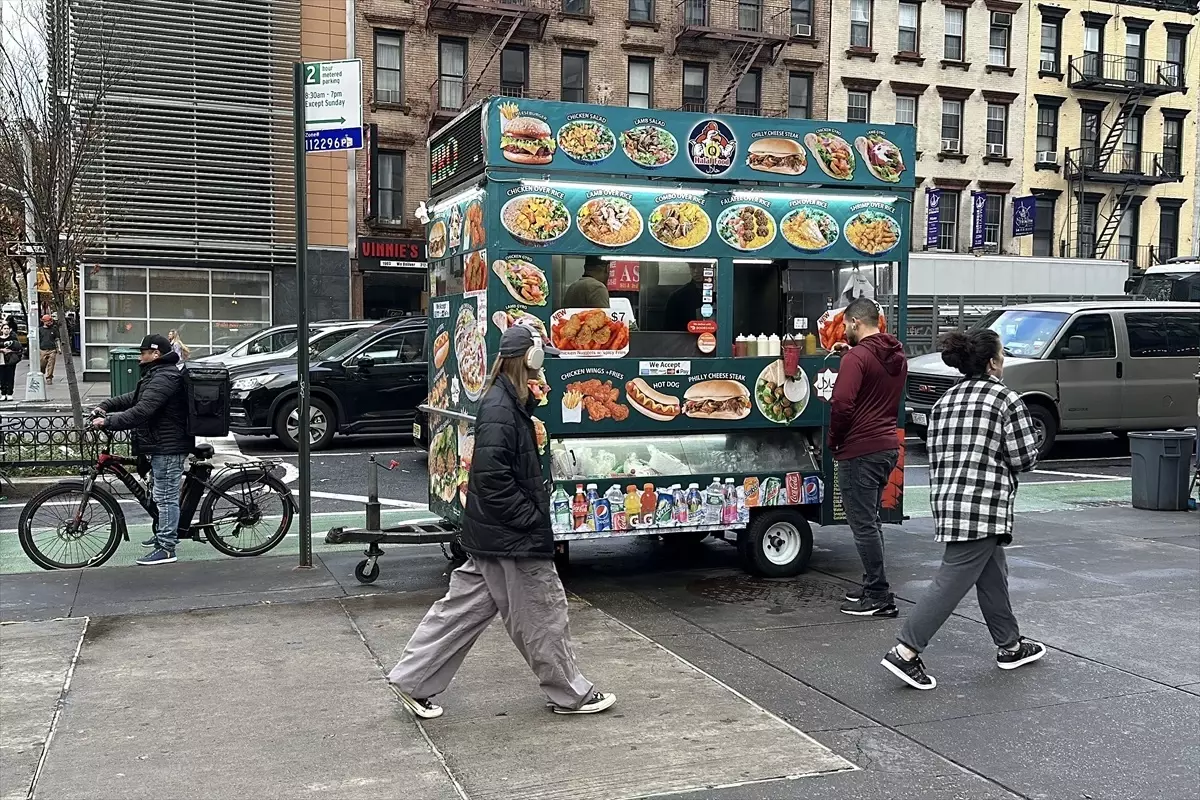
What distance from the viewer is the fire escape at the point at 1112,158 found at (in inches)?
1506

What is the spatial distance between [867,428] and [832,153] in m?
2.16

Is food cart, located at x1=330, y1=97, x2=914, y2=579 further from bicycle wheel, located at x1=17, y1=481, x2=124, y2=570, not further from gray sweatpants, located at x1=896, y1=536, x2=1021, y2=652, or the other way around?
gray sweatpants, located at x1=896, y1=536, x2=1021, y2=652

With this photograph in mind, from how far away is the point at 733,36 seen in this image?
33344mm

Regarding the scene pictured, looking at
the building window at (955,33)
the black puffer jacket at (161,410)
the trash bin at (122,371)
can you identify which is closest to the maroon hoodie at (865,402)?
the black puffer jacket at (161,410)

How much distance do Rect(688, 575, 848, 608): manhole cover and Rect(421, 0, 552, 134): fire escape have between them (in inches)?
994

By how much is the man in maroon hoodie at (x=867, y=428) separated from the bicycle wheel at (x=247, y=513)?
439 cm

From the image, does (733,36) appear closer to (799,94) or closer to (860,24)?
(799,94)

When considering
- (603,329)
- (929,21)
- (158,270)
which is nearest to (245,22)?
(158,270)

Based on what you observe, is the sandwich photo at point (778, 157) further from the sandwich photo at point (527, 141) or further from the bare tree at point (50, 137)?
the bare tree at point (50, 137)

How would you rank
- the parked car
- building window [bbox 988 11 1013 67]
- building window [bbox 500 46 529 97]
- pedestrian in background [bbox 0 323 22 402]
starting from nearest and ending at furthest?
the parked car → pedestrian in background [bbox 0 323 22 402] → building window [bbox 500 46 529 97] → building window [bbox 988 11 1013 67]

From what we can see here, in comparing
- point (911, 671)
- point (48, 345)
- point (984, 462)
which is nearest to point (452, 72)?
point (48, 345)

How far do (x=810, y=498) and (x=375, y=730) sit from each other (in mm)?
3928

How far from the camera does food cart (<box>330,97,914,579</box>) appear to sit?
710cm

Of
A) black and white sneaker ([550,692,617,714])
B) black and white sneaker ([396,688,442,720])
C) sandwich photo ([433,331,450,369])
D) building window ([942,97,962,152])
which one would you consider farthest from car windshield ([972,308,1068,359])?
building window ([942,97,962,152])
